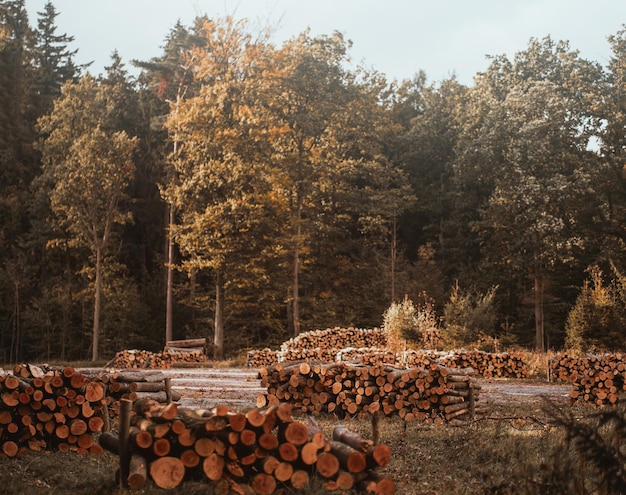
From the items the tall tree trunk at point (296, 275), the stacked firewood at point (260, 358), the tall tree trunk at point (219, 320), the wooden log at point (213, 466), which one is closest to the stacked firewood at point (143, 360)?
the tall tree trunk at point (219, 320)

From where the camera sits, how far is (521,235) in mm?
27406

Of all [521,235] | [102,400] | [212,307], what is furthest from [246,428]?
[521,235]

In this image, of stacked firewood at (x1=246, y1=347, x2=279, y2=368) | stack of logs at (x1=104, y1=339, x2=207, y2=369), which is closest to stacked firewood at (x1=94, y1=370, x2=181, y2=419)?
stacked firewood at (x1=246, y1=347, x2=279, y2=368)

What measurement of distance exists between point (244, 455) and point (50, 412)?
126 inches

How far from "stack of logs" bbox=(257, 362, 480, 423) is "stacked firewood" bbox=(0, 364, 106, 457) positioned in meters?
3.41

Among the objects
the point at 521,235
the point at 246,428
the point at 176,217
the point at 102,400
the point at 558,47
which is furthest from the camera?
the point at 176,217

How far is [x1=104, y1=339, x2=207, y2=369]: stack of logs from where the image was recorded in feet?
72.2

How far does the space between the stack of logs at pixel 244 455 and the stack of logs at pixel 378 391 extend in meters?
4.55

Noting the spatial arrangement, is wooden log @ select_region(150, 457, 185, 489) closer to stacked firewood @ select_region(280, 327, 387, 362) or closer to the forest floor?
the forest floor

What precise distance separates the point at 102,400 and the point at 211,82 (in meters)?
22.4

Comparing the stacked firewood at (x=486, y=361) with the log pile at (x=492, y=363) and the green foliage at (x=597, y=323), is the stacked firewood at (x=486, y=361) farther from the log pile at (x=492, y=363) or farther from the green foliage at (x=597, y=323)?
the green foliage at (x=597, y=323)

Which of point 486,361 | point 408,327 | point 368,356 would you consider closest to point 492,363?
point 486,361

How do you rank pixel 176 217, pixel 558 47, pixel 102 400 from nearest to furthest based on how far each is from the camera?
pixel 102 400, pixel 558 47, pixel 176 217

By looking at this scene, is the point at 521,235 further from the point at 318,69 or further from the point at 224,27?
the point at 224,27
